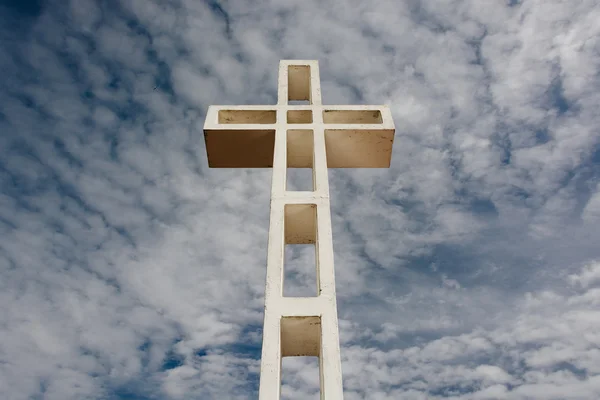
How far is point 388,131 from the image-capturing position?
5980 mm

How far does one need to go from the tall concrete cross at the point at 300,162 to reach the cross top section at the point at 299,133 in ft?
0.04

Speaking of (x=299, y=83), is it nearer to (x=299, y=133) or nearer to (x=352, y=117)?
(x=352, y=117)

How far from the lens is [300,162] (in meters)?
6.30

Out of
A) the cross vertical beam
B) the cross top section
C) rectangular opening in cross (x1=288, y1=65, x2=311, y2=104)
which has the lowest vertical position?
the cross vertical beam

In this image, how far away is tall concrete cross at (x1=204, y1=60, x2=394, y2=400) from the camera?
3910mm

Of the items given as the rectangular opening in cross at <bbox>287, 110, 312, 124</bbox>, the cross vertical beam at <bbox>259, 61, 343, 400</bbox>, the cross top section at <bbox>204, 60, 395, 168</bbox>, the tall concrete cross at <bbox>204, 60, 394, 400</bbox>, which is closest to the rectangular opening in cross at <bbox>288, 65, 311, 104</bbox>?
the tall concrete cross at <bbox>204, 60, 394, 400</bbox>

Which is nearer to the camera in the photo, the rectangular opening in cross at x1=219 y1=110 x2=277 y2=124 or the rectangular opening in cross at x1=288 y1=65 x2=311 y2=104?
the rectangular opening in cross at x1=219 y1=110 x2=277 y2=124

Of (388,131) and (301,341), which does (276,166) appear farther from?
(301,341)

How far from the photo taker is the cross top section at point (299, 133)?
6.00 m

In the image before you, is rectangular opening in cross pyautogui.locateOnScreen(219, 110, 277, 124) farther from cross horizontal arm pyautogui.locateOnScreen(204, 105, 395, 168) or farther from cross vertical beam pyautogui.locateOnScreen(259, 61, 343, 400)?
cross vertical beam pyautogui.locateOnScreen(259, 61, 343, 400)

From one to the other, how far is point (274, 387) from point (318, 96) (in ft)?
13.3

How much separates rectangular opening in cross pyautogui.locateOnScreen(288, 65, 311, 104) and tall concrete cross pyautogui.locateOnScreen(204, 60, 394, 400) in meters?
0.01

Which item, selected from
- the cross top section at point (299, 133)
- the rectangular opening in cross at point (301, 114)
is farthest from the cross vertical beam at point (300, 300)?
the rectangular opening in cross at point (301, 114)

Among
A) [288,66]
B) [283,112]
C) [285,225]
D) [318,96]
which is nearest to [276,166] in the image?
[285,225]
